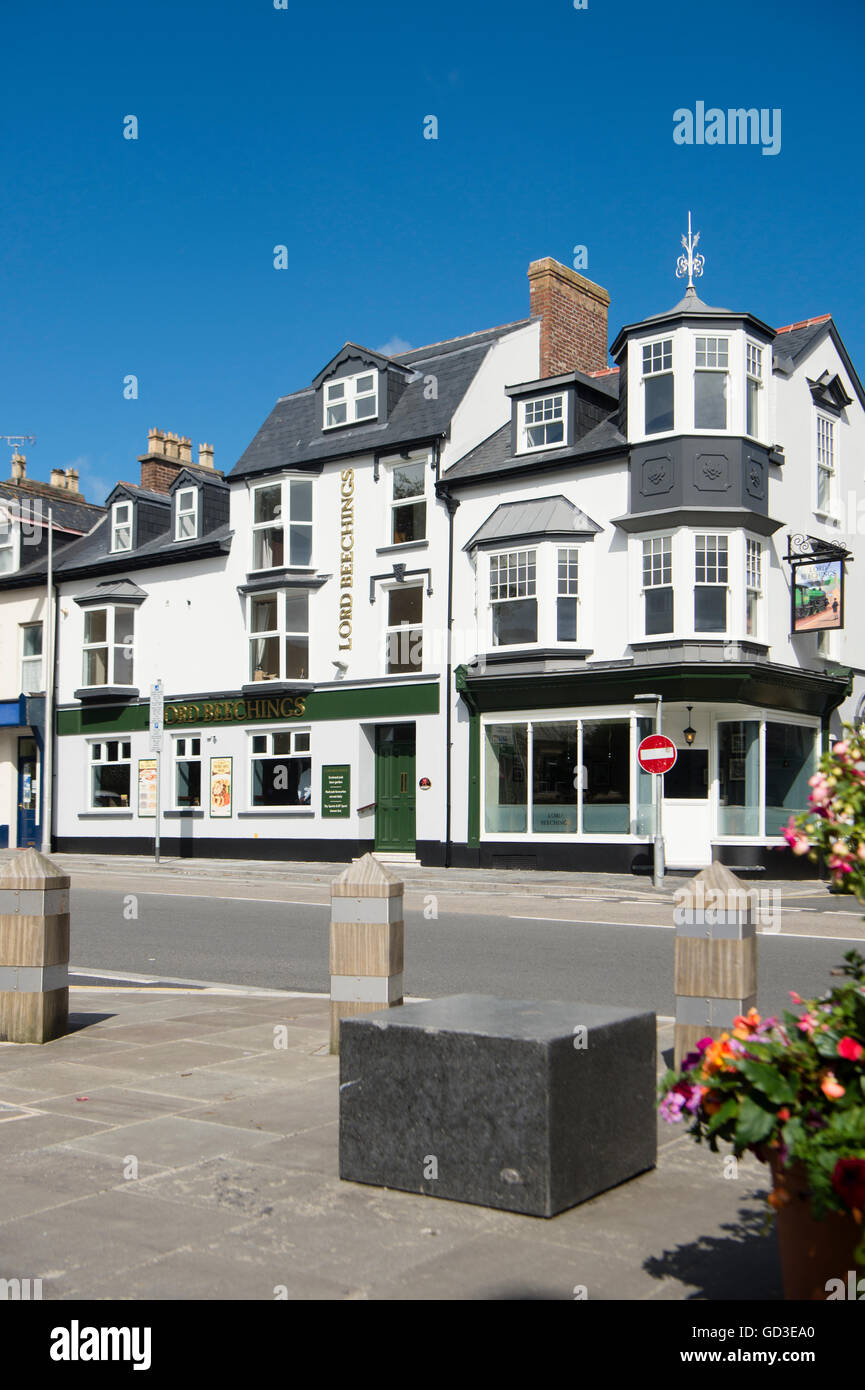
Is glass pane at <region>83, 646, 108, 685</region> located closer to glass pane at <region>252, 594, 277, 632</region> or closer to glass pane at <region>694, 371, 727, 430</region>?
glass pane at <region>252, 594, 277, 632</region>

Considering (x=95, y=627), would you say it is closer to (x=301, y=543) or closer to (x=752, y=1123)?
(x=301, y=543)

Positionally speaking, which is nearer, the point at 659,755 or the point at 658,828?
the point at 659,755

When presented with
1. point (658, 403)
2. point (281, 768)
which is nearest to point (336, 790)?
point (281, 768)

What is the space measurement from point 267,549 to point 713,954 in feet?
75.6

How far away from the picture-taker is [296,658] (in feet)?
90.0

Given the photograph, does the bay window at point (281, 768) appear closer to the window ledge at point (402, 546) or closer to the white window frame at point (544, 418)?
the window ledge at point (402, 546)

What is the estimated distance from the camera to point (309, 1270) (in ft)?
13.0

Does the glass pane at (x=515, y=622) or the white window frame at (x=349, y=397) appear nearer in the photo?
the glass pane at (x=515, y=622)

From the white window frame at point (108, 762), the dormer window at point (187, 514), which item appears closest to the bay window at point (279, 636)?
the dormer window at point (187, 514)

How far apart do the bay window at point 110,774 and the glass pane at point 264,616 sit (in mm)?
4921

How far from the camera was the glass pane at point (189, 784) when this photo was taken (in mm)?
29016

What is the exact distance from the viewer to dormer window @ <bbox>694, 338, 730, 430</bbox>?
22125 mm

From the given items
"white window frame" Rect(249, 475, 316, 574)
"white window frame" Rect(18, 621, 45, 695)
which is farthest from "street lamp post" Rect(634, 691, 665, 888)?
"white window frame" Rect(18, 621, 45, 695)
